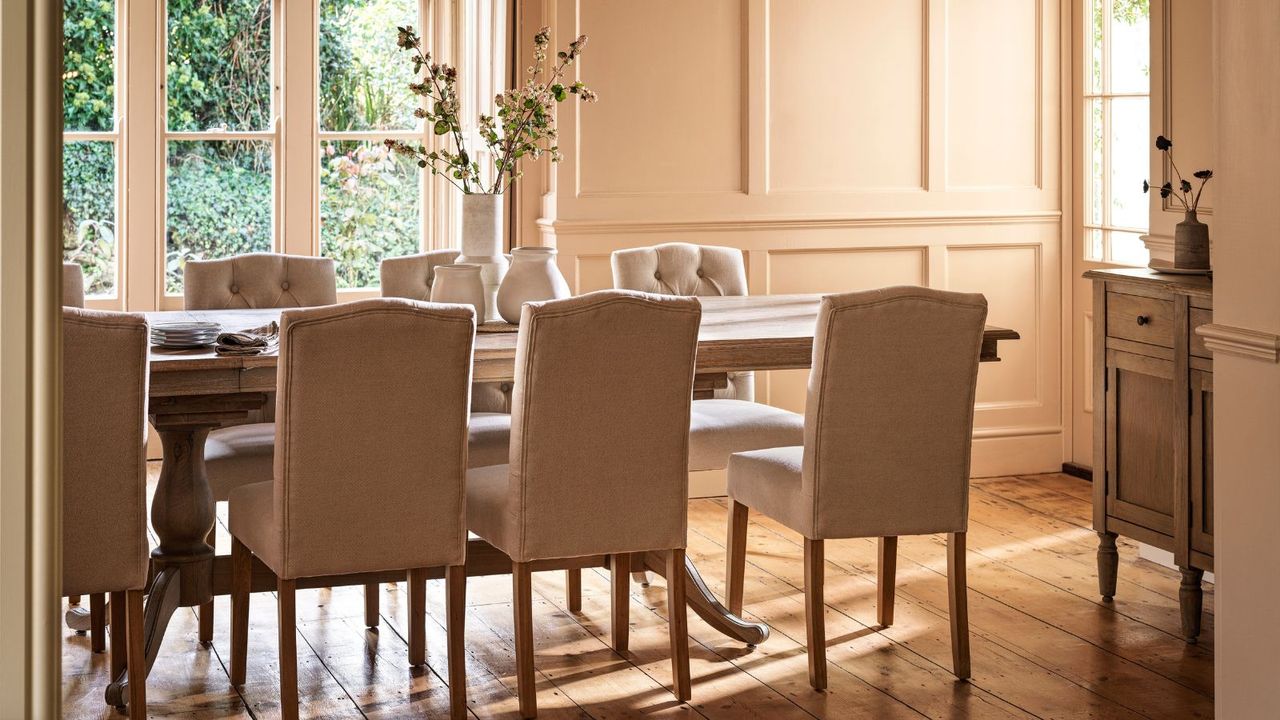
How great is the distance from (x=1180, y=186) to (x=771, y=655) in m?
2.13

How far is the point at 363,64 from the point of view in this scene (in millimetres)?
6254

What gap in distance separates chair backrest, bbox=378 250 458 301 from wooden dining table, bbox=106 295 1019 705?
552 millimetres

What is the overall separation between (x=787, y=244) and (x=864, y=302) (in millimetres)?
2428

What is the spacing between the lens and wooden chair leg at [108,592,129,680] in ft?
10.5

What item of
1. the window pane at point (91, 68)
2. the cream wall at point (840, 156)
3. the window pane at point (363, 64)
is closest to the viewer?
the cream wall at point (840, 156)

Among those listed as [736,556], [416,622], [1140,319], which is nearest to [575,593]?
[736,556]

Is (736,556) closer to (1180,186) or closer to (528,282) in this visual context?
(528,282)

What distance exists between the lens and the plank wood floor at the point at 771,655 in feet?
11.1

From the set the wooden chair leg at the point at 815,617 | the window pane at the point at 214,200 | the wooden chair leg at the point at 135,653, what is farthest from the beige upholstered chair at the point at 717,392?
the window pane at the point at 214,200

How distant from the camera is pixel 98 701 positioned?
336cm

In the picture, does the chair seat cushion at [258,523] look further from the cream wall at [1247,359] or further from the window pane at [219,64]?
the window pane at [219,64]

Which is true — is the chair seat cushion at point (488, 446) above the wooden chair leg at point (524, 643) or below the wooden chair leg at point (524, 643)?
above

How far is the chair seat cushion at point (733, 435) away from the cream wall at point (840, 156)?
1361mm

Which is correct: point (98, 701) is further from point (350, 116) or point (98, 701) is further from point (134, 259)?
point (350, 116)
